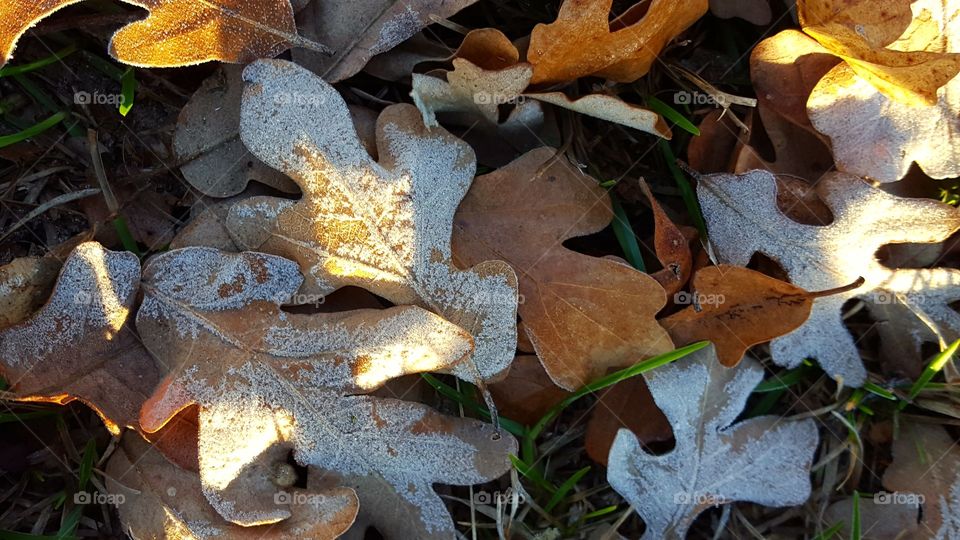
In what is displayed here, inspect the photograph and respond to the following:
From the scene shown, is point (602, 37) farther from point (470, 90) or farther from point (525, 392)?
point (525, 392)

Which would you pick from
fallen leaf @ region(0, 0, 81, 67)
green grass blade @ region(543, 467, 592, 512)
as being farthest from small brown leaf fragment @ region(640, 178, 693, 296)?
fallen leaf @ region(0, 0, 81, 67)

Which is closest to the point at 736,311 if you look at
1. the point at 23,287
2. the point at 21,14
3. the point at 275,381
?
the point at 275,381

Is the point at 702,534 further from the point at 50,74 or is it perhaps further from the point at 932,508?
the point at 50,74

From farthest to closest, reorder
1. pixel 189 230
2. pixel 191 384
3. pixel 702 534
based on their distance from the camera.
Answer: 1. pixel 702 534
2. pixel 189 230
3. pixel 191 384

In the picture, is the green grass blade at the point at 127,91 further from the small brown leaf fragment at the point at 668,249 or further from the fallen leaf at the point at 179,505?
the small brown leaf fragment at the point at 668,249

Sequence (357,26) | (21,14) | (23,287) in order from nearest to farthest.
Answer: (21,14) → (23,287) → (357,26)

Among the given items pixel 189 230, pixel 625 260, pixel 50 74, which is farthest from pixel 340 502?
pixel 50 74
